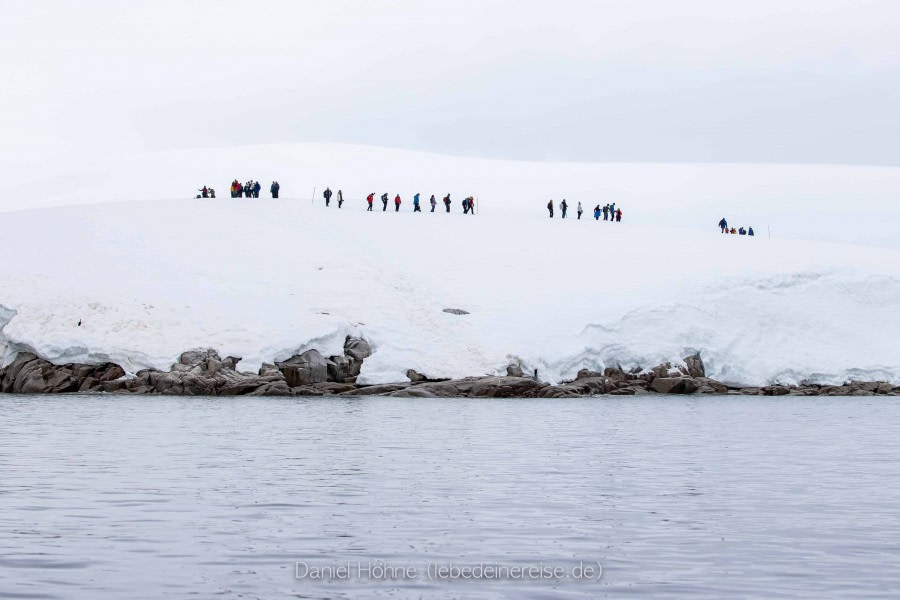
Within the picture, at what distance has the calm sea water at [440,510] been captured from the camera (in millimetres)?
8828

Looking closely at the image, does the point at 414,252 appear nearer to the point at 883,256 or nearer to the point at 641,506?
the point at 883,256

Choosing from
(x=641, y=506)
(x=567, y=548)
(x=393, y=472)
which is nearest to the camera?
(x=567, y=548)

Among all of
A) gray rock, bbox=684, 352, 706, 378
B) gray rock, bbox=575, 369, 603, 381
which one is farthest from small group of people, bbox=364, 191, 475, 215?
gray rock, bbox=575, 369, 603, 381

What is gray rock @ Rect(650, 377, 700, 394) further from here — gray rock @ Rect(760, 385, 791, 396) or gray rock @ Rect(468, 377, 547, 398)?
gray rock @ Rect(468, 377, 547, 398)

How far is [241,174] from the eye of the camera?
94.6m

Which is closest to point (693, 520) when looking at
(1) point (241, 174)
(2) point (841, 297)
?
(2) point (841, 297)

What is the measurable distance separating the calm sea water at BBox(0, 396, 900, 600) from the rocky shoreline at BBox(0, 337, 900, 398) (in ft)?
31.8

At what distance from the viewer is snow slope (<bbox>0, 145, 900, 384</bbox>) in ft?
116

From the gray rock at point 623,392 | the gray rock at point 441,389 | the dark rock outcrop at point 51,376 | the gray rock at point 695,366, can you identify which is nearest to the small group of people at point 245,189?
the dark rock outcrop at point 51,376

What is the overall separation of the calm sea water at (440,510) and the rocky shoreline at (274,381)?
9696 mm

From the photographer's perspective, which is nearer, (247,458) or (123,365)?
(247,458)

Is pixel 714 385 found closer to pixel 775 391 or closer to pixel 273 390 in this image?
pixel 775 391

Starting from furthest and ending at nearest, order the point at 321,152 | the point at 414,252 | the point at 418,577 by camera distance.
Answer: the point at 321,152
the point at 414,252
the point at 418,577

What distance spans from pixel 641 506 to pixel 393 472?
397 centimetres
